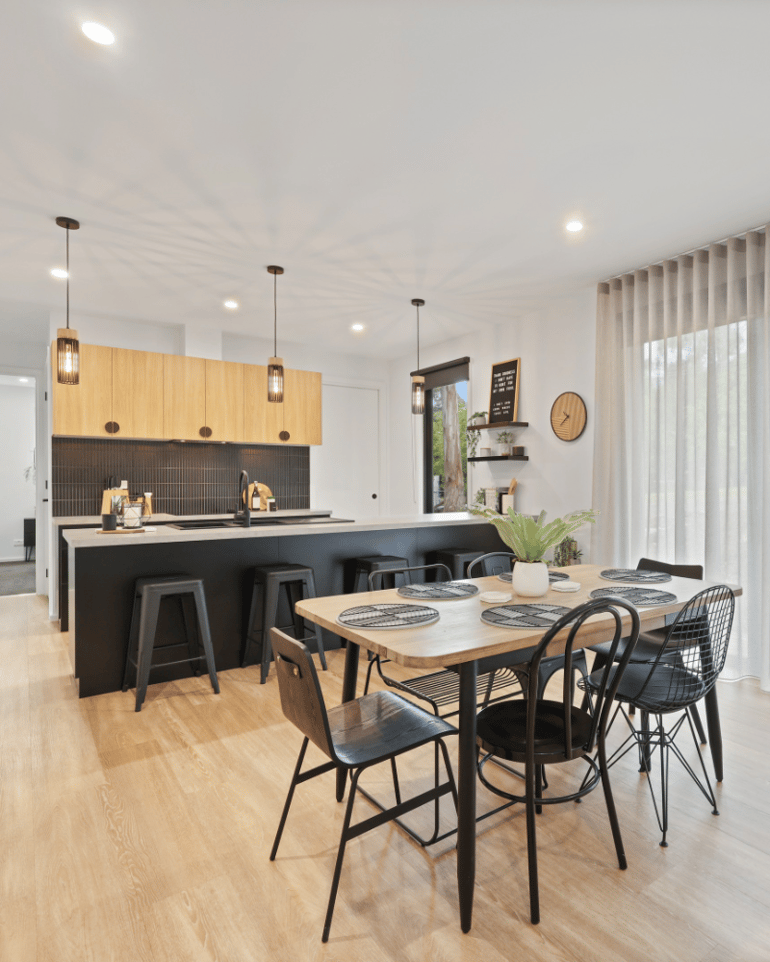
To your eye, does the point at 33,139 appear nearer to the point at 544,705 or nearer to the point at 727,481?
the point at 544,705

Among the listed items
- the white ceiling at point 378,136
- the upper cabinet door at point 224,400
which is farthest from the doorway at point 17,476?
the white ceiling at point 378,136

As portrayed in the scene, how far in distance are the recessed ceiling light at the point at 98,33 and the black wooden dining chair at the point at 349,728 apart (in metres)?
2.02

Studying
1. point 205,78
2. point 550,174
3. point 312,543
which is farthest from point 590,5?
point 312,543

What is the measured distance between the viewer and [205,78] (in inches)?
83.0

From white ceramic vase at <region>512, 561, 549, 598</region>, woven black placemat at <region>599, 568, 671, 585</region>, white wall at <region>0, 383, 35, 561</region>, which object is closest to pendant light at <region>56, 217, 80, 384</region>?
white ceramic vase at <region>512, 561, 549, 598</region>

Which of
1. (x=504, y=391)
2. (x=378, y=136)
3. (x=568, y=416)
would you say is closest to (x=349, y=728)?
→ (x=378, y=136)

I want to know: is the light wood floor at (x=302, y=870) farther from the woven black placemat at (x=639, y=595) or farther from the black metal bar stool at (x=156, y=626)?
the woven black placemat at (x=639, y=595)

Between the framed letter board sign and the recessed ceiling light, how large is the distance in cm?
398

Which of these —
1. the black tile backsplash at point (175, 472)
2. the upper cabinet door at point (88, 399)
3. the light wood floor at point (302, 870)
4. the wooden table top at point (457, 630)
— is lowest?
the light wood floor at point (302, 870)

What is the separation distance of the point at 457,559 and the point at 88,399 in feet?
11.2

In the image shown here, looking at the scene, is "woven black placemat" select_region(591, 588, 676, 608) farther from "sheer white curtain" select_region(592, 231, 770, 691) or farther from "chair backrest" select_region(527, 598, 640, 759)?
"sheer white curtain" select_region(592, 231, 770, 691)

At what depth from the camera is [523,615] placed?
6.47 ft

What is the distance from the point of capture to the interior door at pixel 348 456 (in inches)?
262

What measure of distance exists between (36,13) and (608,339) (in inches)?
148
